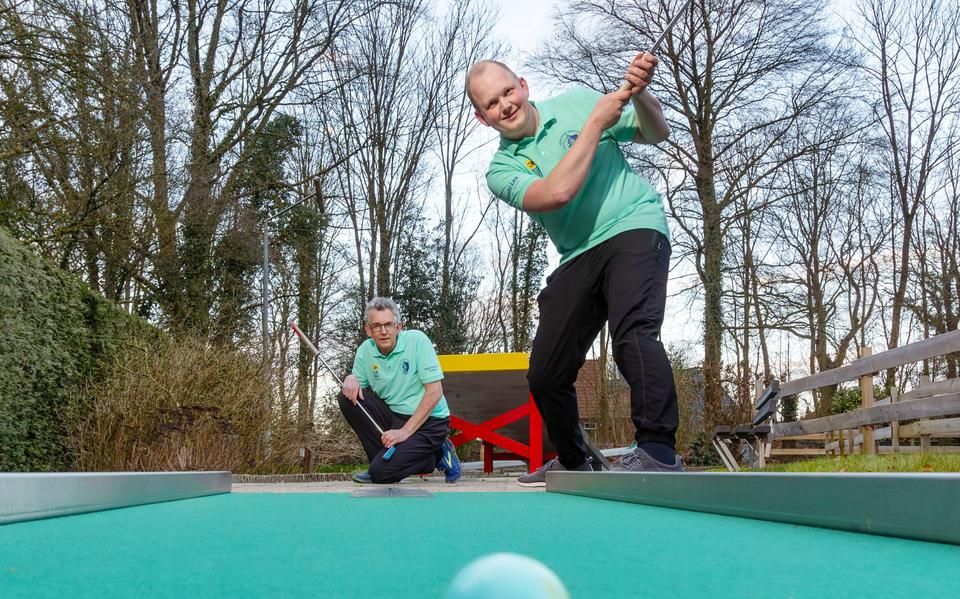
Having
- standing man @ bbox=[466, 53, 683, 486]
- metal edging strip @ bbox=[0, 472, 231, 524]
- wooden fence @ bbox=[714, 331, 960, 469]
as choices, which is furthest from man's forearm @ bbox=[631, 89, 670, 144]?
wooden fence @ bbox=[714, 331, 960, 469]

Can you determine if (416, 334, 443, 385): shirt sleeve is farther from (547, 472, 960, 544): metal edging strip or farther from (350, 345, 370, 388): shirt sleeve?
(547, 472, 960, 544): metal edging strip

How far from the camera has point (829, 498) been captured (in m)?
1.88

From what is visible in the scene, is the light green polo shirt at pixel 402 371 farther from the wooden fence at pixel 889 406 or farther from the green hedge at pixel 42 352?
the wooden fence at pixel 889 406

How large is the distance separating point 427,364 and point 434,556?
5.04 m

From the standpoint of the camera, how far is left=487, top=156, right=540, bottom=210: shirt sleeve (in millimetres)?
3414

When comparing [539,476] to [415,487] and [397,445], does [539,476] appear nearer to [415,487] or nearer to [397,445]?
[415,487]

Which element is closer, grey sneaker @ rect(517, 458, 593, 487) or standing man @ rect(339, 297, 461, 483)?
grey sneaker @ rect(517, 458, 593, 487)

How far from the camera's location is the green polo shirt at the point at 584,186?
3.51m

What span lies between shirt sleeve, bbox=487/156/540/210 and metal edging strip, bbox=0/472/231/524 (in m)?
1.55

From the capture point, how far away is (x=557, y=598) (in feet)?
2.71

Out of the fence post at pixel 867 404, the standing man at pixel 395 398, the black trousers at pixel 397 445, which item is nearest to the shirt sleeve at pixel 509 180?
the standing man at pixel 395 398

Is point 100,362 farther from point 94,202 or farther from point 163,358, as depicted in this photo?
point 94,202

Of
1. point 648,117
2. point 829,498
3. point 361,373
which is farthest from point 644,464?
point 361,373

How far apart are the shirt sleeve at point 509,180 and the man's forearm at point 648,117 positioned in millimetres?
459
